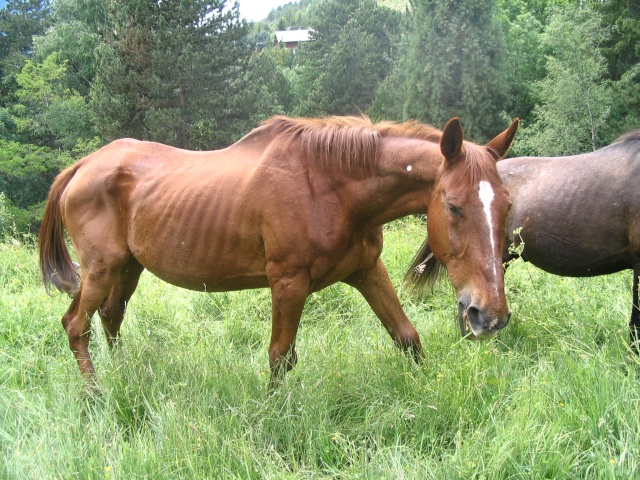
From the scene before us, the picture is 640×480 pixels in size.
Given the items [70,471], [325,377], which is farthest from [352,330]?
[70,471]

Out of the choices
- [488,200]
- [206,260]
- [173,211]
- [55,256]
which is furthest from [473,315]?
[55,256]

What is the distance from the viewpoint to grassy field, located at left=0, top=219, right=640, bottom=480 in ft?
7.69

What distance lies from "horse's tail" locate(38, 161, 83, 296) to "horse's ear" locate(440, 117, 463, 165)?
332cm

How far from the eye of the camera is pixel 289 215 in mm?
3182

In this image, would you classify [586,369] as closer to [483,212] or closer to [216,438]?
[483,212]

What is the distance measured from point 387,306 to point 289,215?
2.98 ft

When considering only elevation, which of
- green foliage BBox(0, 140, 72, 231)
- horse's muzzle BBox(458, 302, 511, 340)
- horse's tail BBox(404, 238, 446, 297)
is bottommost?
green foliage BBox(0, 140, 72, 231)

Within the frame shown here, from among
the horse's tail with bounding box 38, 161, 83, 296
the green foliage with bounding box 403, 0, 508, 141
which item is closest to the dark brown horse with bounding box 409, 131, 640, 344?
the horse's tail with bounding box 38, 161, 83, 296

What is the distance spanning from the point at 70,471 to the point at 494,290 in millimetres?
2064

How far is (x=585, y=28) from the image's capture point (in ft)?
60.5

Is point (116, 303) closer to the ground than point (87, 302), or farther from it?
closer to the ground

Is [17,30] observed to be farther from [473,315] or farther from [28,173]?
[473,315]

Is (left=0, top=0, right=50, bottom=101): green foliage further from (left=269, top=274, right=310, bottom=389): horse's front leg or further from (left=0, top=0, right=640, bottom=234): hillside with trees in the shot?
(left=269, top=274, right=310, bottom=389): horse's front leg

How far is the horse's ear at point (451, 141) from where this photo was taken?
2.58 metres
